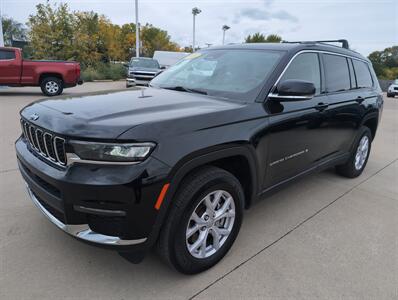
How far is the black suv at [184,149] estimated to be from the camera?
2.00 m

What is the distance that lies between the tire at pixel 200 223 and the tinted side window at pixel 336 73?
2.01 m

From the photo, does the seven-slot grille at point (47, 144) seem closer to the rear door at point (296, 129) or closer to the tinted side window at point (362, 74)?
the rear door at point (296, 129)

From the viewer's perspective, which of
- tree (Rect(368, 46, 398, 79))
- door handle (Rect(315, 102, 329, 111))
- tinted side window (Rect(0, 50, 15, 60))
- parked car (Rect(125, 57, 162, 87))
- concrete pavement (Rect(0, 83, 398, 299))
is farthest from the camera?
tree (Rect(368, 46, 398, 79))

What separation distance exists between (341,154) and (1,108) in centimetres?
924

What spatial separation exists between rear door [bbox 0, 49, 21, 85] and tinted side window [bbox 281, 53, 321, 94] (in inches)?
456

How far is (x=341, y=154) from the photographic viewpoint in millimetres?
4344

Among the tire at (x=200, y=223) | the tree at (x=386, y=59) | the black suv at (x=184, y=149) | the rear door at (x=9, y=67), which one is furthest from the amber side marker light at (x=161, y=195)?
the tree at (x=386, y=59)

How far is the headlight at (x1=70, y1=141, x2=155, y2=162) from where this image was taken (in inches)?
78.0

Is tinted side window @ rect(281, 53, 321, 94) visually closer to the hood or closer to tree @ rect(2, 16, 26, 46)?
the hood

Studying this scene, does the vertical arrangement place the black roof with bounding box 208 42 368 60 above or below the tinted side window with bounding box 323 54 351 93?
above

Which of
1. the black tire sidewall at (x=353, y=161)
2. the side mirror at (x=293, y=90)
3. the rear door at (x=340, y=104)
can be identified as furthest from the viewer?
the black tire sidewall at (x=353, y=161)

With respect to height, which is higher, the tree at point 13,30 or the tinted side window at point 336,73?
the tree at point 13,30

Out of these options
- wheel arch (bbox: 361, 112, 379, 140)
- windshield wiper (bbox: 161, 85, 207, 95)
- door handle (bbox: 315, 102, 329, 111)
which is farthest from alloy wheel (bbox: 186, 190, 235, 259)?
wheel arch (bbox: 361, 112, 379, 140)

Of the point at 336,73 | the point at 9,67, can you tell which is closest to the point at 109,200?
the point at 336,73
